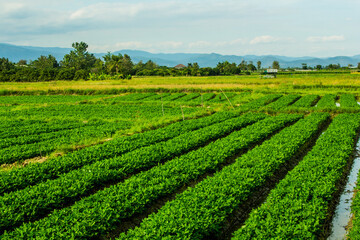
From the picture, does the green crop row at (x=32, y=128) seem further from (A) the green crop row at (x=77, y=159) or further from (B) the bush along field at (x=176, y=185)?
(A) the green crop row at (x=77, y=159)

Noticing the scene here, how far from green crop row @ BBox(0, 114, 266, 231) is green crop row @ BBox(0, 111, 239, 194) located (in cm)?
90

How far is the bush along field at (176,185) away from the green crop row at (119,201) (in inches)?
1.2

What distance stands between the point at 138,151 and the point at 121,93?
110ft

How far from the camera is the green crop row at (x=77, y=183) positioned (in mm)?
8227

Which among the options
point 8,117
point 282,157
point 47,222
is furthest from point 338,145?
point 8,117

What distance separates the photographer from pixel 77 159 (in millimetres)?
12578

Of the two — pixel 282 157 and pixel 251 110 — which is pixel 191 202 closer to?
pixel 282 157

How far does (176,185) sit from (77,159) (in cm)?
498

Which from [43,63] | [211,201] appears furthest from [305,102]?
[43,63]

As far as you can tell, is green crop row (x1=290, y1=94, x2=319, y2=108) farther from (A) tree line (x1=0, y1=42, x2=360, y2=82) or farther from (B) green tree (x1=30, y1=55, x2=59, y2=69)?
(B) green tree (x1=30, y1=55, x2=59, y2=69)

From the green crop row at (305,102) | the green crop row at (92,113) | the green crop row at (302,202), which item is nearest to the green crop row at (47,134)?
the green crop row at (92,113)

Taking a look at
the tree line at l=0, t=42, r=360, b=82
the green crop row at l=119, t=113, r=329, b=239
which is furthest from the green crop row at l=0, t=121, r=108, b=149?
the tree line at l=0, t=42, r=360, b=82

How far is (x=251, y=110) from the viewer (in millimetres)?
26391

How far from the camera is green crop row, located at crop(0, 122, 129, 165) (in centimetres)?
1362
